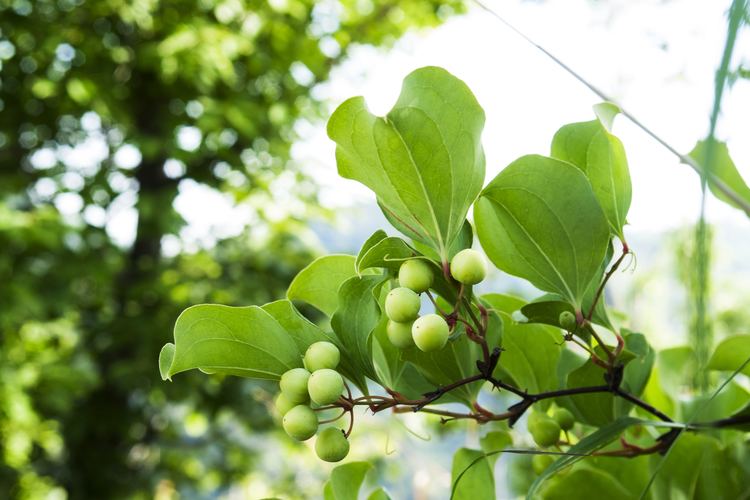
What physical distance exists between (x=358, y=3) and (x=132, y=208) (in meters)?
0.96

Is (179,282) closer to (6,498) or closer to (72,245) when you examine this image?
(72,245)

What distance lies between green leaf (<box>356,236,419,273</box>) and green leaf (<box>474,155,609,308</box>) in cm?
3

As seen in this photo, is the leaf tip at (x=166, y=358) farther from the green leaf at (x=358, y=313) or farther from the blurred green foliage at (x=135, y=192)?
the blurred green foliage at (x=135, y=192)

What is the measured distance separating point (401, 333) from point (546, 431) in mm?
69

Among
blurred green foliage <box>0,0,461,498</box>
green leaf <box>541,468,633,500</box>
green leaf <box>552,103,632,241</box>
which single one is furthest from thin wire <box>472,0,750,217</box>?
blurred green foliage <box>0,0,461,498</box>

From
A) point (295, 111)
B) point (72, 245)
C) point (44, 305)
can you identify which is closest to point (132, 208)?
point (72, 245)

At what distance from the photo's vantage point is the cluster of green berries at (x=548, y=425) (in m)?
0.24

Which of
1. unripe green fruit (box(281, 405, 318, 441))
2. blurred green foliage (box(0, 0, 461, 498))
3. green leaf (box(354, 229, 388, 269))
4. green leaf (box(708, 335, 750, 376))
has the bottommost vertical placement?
blurred green foliage (box(0, 0, 461, 498))

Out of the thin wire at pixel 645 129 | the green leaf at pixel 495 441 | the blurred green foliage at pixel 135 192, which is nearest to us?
the thin wire at pixel 645 129

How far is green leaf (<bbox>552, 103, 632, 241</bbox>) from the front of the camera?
0.21 m

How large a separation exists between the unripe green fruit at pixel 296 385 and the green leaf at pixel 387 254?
32 mm

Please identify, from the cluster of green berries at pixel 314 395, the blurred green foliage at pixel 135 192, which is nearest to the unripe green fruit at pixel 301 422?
the cluster of green berries at pixel 314 395

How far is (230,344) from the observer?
203 millimetres

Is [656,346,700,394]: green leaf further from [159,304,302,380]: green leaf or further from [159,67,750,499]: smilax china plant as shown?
[159,304,302,380]: green leaf
